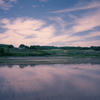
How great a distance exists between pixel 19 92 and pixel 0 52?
3753 centimetres

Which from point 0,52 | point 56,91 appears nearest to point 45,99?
point 56,91

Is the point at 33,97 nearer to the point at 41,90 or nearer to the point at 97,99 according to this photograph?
the point at 41,90

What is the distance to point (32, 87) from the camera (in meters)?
10.1

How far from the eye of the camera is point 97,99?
7957 millimetres

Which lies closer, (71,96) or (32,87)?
(71,96)

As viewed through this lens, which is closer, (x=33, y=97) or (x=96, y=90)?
(x=33, y=97)

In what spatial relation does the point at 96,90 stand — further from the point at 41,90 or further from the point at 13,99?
the point at 13,99

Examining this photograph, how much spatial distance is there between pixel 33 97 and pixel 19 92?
153cm

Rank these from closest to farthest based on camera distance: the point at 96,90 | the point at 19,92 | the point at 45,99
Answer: the point at 45,99 → the point at 19,92 → the point at 96,90

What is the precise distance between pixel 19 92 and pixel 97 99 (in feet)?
19.0

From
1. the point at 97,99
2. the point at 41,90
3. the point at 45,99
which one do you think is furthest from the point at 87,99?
the point at 41,90

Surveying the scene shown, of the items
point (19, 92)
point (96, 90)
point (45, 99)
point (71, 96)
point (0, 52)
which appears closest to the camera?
point (45, 99)

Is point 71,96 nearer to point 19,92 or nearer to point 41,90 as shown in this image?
point 41,90

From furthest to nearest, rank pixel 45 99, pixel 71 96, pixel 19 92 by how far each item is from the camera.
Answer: pixel 19 92 < pixel 71 96 < pixel 45 99
